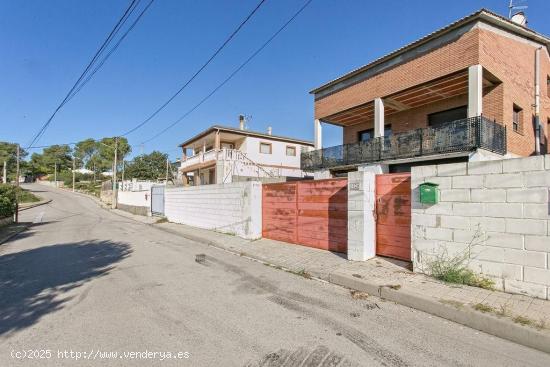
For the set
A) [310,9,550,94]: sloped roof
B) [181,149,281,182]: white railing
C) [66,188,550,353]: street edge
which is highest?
[310,9,550,94]: sloped roof

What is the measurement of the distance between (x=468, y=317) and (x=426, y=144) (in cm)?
942

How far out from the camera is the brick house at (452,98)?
10730 mm

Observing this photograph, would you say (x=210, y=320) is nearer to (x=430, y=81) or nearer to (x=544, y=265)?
(x=544, y=265)

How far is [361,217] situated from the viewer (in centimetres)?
705

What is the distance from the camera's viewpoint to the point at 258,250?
30.6 ft

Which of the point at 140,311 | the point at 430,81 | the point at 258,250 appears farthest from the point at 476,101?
the point at 140,311

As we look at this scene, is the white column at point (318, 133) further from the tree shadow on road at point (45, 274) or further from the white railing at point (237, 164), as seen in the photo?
the tree shadow on road at point (45, 274)

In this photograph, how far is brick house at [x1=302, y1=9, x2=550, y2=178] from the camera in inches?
422

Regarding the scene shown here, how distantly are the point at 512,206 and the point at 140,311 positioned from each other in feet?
19.6

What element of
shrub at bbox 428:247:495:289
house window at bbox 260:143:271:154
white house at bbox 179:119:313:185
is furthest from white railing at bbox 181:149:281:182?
shrub at bbox 428:247:495:289

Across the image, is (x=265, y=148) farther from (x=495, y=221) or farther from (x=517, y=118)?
(x=495, y=221)

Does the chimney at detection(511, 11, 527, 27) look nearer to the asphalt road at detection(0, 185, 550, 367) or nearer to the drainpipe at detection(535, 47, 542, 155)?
the drainpipe at detection(535, 47, 542, 155)

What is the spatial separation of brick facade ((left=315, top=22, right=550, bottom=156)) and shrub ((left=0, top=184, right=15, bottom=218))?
2010 cm

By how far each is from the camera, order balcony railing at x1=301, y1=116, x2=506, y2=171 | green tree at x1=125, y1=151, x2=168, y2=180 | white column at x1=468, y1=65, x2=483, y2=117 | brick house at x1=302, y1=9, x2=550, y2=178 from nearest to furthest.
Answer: white column at x1=468, y1=65, x2=483, y2=117
balcony railing at x1=301, y1=116, x2=506, y2=171
brick house at x1=302, y1=9, x2=550, y2=178
green tree at x1=125, y1=151, x2=168, y2=180
